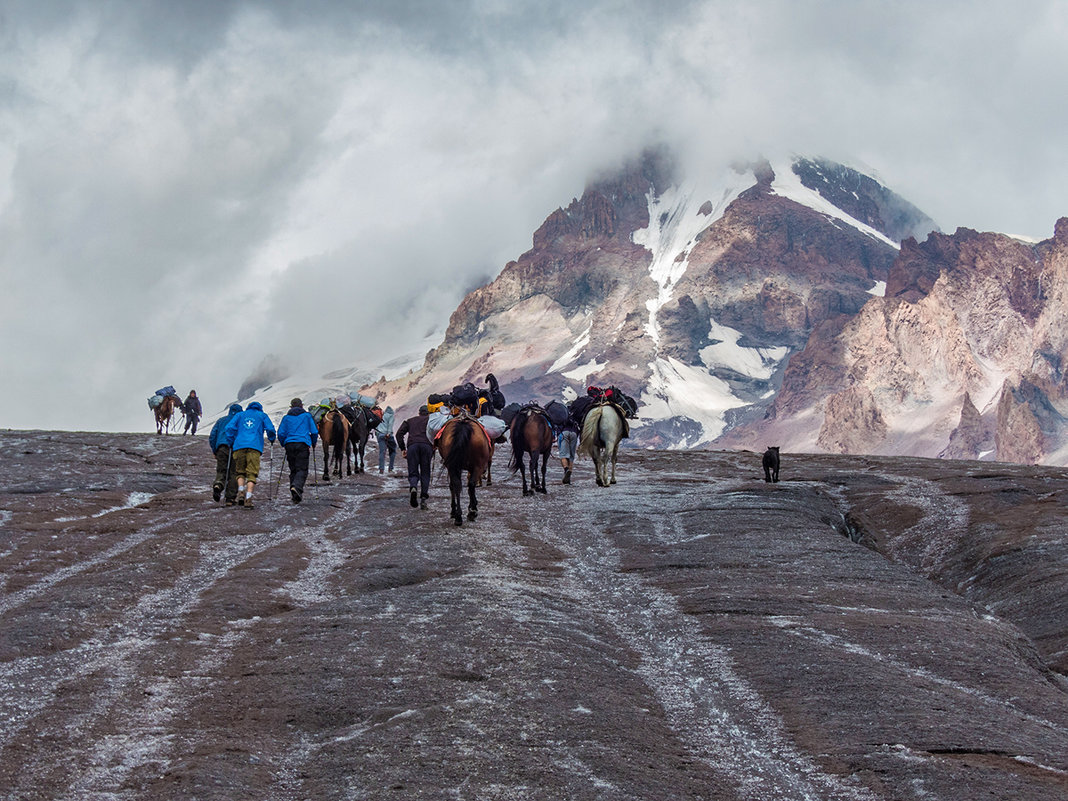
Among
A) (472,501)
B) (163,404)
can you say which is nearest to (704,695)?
(472,501)

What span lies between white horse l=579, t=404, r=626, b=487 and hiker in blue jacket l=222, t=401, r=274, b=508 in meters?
8.73

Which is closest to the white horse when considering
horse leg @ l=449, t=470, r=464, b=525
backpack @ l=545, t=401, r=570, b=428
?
backpack @ l=545, t=401, r=570, b=428

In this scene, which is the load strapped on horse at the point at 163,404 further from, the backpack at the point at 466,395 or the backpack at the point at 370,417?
the backpack at the point at 466,395

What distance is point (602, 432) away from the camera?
29.9 metres

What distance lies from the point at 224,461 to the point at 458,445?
7.41 meters

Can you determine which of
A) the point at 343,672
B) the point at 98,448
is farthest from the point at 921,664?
the point at 98,448

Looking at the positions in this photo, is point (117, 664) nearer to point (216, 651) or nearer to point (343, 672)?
point (216, 651)

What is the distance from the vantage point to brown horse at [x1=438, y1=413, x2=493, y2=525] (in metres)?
20.7

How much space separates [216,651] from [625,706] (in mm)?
4300

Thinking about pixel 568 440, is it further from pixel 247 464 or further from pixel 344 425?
pixel 247 464

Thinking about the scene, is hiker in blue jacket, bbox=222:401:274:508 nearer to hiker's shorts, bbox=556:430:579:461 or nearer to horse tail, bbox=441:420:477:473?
horse tail, bbox=441:420:477:473

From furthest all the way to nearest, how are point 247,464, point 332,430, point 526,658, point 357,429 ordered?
point 357,429, point 332,430, point 247,464, point 526,658

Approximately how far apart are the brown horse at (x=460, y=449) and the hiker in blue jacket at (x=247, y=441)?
5236mm

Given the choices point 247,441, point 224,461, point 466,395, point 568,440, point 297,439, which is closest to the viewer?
point 247,441
